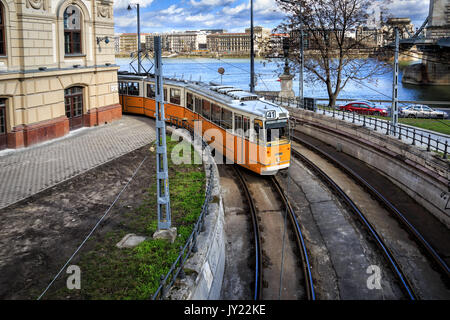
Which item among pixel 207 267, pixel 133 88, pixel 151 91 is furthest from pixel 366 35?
pixel 207 267

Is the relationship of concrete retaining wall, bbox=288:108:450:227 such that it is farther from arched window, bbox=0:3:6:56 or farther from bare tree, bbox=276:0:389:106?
arched window, bbox=0:3:6:56

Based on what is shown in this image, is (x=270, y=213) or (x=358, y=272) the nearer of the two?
(x=358, y=272)

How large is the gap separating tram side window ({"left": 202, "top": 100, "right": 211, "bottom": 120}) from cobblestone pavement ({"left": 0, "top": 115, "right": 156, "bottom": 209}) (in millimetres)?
2950

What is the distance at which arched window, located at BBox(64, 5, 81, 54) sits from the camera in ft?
68.6

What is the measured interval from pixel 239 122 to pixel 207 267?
856 centimetres

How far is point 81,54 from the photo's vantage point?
72.2 feet

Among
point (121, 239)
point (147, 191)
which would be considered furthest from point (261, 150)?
point (121, 239)

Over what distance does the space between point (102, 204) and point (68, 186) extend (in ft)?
6.72

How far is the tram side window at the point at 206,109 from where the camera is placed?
64.1ft

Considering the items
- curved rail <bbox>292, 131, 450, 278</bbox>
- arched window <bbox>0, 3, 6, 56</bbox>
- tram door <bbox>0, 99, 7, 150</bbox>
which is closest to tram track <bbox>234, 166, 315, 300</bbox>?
curved rail <bbox>292, 131, 450, 278</bbox>

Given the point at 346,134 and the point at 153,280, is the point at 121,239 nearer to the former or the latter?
the point at 153,280

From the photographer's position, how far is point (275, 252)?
12.0 m

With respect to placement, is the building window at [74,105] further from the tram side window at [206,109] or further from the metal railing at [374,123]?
the metal railing at [374,123]

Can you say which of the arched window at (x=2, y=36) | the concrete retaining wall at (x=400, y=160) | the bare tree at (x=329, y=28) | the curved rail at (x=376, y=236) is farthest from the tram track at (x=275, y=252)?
the bare tree at (x=329, y=28)
